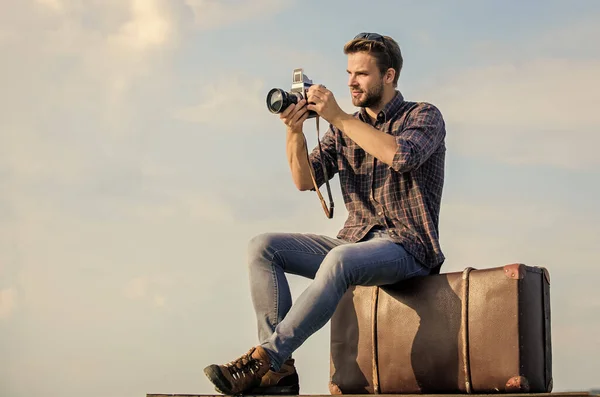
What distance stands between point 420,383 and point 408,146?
1.14 meters

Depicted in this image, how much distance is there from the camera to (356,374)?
14.0ft

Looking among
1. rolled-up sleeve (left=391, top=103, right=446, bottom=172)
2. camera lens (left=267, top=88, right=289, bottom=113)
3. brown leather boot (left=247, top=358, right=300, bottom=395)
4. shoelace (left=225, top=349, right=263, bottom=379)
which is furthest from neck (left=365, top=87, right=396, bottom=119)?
shoelace (left=225, top=349, right=263, bottom=379)

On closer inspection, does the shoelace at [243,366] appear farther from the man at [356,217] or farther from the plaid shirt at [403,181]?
the plaid shirt at [403,181]

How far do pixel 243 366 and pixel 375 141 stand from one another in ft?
4.02

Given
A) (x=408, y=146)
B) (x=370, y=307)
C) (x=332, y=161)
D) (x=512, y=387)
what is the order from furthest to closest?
(x=332, y=161) < (x=370, y=307) < (x=408, y=146) < (x=512, y=387)

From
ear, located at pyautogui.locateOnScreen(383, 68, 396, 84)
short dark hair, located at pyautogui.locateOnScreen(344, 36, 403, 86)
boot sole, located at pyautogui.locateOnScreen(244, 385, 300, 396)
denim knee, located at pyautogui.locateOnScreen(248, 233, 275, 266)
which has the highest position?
short dark hair, located at pyautogui.locateOnScreen(344, 36, 403, 86)

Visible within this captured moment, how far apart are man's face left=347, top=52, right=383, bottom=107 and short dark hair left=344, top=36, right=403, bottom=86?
2cm

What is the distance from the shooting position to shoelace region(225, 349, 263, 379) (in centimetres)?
368

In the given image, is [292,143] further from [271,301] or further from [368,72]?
[271,301]

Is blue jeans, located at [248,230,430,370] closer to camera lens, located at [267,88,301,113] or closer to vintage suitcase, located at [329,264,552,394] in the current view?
vintage suitcase, located at [329,264,552,394]

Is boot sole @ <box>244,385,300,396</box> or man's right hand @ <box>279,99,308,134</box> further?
man's right hand @ <box>279,99,308,134</box>

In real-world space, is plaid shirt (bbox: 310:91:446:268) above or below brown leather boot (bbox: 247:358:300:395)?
above

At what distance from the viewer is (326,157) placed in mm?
4590

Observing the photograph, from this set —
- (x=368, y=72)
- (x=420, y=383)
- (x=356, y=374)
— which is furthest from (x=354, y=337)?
(x=368, y=72)
